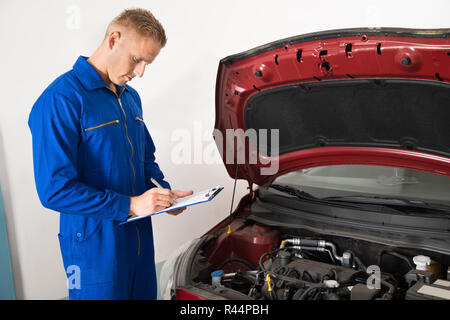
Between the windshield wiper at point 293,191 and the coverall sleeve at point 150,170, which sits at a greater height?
the coverall sleeve at point 150,170

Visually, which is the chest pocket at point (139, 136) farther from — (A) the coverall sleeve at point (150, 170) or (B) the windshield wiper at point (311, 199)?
(B) the windshield wiper at point (311, 199)

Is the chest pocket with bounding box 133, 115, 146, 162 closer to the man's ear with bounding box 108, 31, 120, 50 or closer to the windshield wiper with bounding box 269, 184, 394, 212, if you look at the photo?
the man's ear with bounding box 108, 31, 120, 50

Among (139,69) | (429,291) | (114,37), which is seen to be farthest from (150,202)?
(429,291)

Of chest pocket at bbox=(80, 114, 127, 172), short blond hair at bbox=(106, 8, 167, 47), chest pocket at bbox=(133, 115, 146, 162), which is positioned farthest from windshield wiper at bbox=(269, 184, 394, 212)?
short blond hair at bbox=(106, 8, 167, 47)

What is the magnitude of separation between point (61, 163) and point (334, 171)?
1348 mm

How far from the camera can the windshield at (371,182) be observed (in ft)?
5.33

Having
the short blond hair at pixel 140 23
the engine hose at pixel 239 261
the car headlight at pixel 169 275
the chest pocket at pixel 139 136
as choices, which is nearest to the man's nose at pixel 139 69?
the short blond hair at pixel 140 23

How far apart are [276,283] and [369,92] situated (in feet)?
2.74

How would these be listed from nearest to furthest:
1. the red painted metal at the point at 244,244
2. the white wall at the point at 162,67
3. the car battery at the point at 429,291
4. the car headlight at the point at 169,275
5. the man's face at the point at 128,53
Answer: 1. the car battery at the point at 429,291
2. the man's face at the point at 128,53
3. the car headlight at the point at 169,275
4. the red painted metal at the point at 244,244
5. the white wall at the point at 162,67

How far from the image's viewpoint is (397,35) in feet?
4.09

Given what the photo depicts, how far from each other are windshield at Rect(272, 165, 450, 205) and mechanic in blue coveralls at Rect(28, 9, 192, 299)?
78 cm

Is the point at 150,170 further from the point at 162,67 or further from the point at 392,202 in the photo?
the point at 162,67

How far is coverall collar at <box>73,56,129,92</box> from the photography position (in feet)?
4.53
